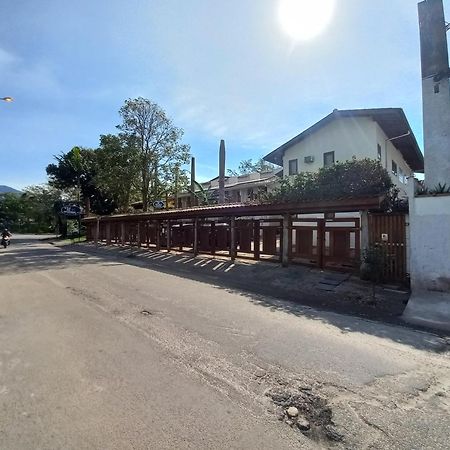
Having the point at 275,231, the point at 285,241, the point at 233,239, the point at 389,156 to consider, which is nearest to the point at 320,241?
the point at 285,241

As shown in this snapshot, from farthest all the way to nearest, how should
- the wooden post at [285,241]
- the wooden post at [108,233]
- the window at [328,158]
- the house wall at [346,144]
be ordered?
the wooden post at [108,233]
the window at [328,158]
the house wall at [346,144]
the wooden post at [285,241]

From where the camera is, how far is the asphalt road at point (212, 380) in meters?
3.13

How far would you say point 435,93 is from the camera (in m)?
10.5

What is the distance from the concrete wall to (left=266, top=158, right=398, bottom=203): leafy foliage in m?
1.62

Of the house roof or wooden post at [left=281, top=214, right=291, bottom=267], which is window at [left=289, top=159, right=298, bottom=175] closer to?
the house roof

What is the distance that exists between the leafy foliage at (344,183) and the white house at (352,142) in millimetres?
6588

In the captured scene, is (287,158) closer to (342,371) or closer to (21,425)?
(342,371)

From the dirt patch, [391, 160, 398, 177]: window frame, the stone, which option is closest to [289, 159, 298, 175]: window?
[391, 160, 398, 177]: window frame

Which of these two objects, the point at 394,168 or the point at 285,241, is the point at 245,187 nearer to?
the point at 394,168

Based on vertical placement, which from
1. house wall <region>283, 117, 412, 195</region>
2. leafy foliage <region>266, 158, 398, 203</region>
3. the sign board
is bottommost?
leafy foliage <region>266, 158, 398, 203</region>

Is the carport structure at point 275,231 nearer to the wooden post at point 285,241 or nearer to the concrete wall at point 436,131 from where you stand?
the wooden post at point 285,241

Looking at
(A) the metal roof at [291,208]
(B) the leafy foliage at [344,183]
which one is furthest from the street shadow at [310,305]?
(B) the leafy foliage at [344,183]

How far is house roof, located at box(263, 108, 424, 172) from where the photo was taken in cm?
1839

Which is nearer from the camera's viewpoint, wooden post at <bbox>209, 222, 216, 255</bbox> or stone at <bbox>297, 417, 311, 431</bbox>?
stone at <bbox>297, 417, 311, 431</bbox>
